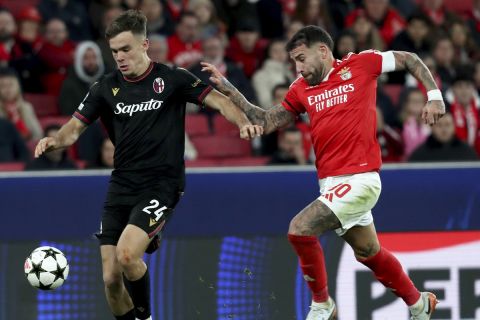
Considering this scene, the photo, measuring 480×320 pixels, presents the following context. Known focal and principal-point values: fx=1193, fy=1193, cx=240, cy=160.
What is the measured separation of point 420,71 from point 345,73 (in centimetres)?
56

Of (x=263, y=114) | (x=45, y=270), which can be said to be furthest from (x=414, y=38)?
(x=45, y=270)

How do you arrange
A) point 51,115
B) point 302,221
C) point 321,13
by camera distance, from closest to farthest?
point 302,221
point 51,115
point 321,13

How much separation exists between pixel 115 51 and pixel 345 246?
2.90 m

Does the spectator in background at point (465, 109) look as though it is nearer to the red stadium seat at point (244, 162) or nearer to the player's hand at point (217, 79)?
the red stadium seat at point (244, 162)

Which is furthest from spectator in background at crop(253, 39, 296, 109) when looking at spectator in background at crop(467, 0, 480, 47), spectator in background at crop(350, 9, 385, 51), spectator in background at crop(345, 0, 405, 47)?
spectator in background at crop(467, 0, 480, 47)

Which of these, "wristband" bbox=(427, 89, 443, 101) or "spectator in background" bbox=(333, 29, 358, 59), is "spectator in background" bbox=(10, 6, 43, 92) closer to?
"spectator in background" bbox=(333, 29, 358, 59)

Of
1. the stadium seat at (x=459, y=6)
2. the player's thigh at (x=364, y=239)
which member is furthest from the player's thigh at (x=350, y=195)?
the stadium seat at (x=459, y=6)

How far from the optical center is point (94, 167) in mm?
12078

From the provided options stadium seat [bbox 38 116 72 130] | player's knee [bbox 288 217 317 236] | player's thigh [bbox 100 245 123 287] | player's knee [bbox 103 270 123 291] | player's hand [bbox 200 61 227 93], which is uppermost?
stadium seat [bbox 38 116 72 130]

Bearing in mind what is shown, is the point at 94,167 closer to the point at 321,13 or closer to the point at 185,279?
the point at 185,279

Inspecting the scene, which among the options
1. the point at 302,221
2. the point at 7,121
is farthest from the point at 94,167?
the point at 302,221

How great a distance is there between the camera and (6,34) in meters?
14.2

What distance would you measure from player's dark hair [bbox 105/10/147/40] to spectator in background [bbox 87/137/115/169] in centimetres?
320

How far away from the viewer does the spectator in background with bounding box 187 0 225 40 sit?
15275mm
